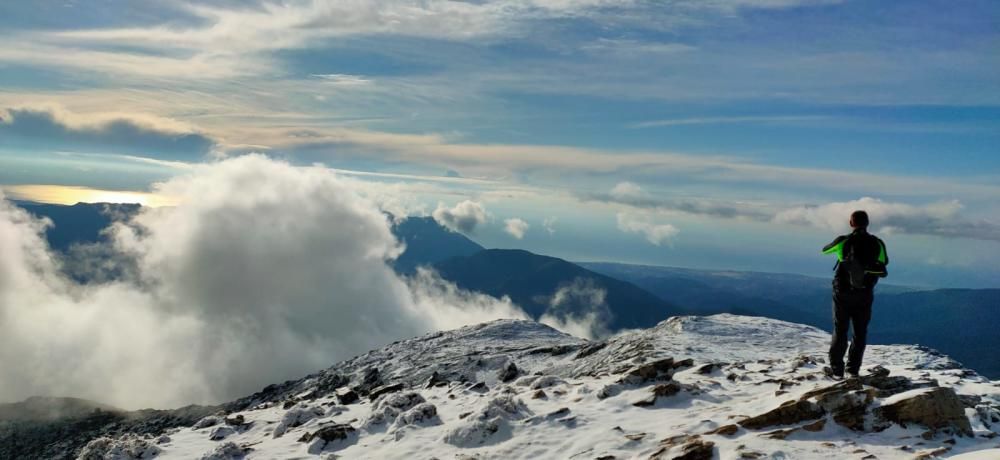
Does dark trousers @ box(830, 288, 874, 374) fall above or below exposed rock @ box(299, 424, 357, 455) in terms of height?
above

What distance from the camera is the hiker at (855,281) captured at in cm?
1623

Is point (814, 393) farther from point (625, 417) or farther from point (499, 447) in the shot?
point (499, 447)

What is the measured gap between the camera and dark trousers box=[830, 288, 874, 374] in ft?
54.7

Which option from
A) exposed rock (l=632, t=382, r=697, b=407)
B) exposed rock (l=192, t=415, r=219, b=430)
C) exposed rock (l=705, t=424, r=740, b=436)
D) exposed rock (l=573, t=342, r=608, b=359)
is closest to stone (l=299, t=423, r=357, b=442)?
exposed rock (l=192, t=415, r=219, b=430)

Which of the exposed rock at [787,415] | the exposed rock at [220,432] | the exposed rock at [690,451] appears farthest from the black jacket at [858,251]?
the exposed rock at [220,432]

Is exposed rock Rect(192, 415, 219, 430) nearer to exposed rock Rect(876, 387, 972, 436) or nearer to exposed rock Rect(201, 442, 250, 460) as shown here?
exposed rock Rect(201, 442, 250, 460)

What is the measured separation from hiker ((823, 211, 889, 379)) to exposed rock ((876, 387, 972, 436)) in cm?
384

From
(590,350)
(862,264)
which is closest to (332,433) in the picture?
(862,264)

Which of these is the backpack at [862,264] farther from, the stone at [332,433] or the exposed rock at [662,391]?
the stone at [332,433]

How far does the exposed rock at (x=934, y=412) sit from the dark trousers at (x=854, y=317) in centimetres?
384

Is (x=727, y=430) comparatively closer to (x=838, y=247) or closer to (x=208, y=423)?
(x=838, y=247)

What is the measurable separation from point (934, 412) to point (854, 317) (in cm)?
474

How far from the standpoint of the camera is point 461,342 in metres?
59.1

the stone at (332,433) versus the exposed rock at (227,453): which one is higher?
the stone at (332,433)
